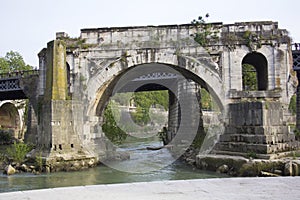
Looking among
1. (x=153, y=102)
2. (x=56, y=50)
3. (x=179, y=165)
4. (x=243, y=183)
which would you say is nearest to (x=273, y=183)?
(x=243, y=183)

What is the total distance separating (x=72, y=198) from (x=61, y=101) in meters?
9.70

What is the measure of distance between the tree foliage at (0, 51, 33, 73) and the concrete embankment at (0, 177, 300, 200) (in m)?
36.9

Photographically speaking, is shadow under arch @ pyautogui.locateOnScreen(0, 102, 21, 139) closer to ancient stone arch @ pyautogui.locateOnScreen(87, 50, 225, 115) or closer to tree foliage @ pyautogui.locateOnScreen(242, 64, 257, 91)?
tree foliage @ pyautogui.locateOnScreen(242, 64, 257, 91)

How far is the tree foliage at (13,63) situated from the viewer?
1578 inches

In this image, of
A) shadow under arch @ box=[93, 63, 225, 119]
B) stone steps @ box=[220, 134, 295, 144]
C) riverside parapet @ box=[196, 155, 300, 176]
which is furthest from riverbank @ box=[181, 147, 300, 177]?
shadow under arch @ box=[93, 63, 225, 119]

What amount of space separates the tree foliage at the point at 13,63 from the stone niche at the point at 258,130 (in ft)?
105

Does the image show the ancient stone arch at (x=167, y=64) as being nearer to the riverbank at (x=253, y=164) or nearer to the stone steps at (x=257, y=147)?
the stone steps at (x=257, y=147)

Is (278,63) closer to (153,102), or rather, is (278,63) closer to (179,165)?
(179,165)

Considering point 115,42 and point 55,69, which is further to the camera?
point 115,42

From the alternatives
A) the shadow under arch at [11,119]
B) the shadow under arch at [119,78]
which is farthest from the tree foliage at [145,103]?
the shadow under arch at [119,78]

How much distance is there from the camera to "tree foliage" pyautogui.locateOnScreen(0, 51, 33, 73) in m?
40.1

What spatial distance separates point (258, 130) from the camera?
39.9 feet

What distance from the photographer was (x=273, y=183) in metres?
6.24

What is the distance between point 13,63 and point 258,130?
35.4 meters
